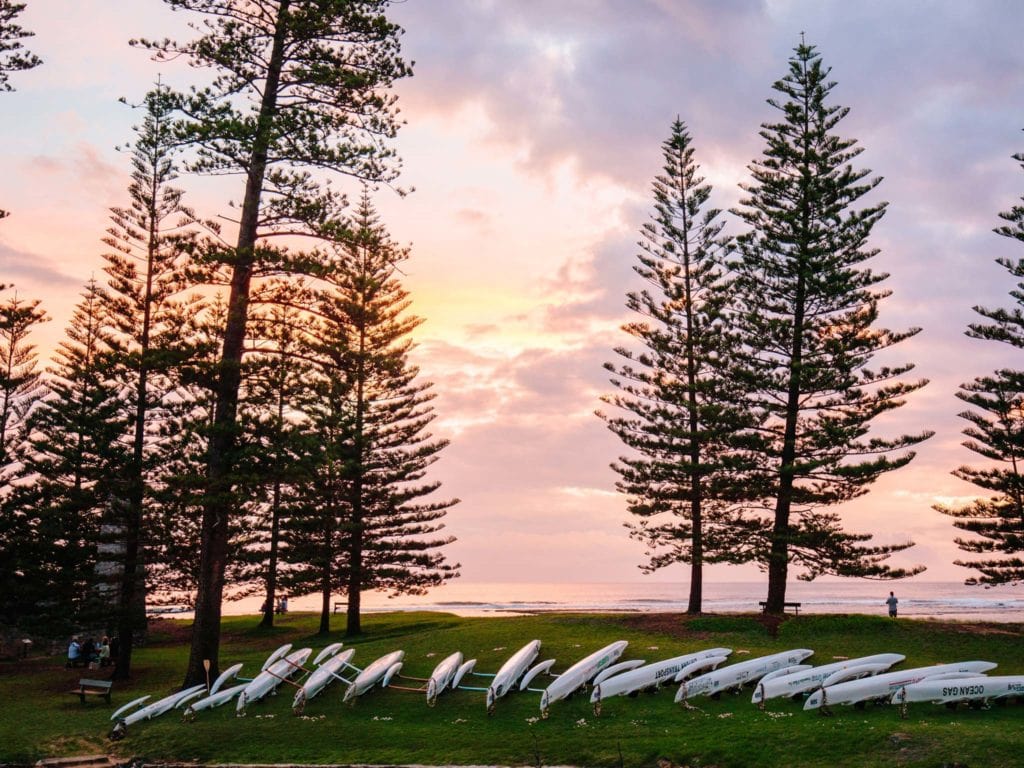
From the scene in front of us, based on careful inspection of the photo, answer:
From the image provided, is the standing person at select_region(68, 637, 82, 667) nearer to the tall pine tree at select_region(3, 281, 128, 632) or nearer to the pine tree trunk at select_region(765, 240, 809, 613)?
the tall pine tree at select_region(3, 281, 128, 632)

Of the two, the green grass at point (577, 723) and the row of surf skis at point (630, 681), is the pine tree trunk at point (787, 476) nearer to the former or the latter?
the green grass at point (577, 723)

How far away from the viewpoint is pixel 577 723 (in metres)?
11.1

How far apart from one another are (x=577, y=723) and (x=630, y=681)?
1.28m

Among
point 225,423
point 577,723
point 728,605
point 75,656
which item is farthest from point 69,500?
point 728,605

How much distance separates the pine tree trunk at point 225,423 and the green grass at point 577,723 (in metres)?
1.77

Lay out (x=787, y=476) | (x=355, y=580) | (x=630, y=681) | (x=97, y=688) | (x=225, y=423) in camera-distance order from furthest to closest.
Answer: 1. (x=355, y=580)
2. (x=787, y=476)
3. (x=97, y=688)
4. (x=225, y=423)
5. (x=630, y=681)

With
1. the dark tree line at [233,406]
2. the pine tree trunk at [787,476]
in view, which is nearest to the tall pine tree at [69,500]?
the dark tree line at [233,406]

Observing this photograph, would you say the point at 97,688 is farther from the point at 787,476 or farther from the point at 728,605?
the point at 728,605

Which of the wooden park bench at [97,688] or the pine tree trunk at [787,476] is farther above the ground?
the pine tree trunk at [787,476]

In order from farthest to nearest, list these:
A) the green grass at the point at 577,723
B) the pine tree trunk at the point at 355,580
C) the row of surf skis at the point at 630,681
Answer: the pine tree trunk at the point at 355,580 < the row of surf skis at the point at 630,681 < the green grass at the point at 577,723

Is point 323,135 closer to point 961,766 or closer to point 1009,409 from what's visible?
point 961,766

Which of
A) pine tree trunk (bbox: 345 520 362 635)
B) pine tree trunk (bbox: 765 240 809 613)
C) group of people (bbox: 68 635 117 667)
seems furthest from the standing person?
pine tree trunk (bbox: 765 240 809 613)

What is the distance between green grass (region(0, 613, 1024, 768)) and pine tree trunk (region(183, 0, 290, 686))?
5.80ft

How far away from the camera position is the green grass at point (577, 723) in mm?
9320
